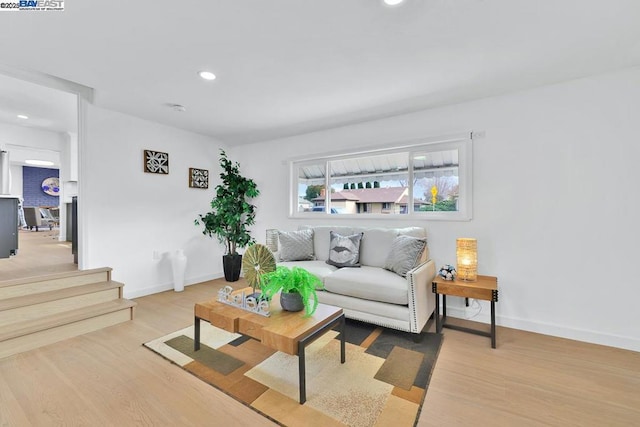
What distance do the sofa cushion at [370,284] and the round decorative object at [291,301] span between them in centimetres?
79

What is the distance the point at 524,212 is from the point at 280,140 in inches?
136

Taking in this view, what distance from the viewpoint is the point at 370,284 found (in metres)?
2.60

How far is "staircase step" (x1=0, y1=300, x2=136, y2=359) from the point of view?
224 centimetres

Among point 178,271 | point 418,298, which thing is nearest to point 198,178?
point 178,271

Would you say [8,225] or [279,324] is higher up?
[8,225]

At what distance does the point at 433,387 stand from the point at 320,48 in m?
2.55

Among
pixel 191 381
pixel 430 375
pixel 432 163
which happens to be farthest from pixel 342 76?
pixel 191 381

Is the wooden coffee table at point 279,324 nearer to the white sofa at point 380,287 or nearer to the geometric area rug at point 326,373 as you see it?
the geometric area rug at point 326,373

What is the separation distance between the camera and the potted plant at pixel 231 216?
4348mm

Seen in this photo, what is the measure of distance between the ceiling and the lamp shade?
154 cm

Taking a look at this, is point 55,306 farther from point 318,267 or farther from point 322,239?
point 322,239

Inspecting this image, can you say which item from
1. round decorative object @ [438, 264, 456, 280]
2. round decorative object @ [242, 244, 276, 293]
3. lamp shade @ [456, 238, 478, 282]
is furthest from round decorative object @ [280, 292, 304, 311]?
lamp shade @ [456, 238, 478, 282]

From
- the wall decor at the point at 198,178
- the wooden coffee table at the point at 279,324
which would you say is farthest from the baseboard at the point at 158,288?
the wooden coffee table at the point at 279,324

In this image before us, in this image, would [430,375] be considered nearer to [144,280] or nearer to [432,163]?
[432,163]
